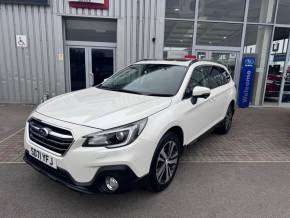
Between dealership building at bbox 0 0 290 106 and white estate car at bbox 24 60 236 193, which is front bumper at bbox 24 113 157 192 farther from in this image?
dealership building at bbox 0 0 290 106

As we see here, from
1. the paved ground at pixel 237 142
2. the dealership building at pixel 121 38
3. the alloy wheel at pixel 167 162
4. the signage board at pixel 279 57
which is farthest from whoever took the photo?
the signage board at pixel 279 57

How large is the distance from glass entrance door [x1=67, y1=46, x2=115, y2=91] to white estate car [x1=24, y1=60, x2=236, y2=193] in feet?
16.3

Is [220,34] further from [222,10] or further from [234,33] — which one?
[222,10]

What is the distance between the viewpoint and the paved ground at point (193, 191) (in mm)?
2514

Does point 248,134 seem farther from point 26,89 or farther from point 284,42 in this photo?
point 26,89

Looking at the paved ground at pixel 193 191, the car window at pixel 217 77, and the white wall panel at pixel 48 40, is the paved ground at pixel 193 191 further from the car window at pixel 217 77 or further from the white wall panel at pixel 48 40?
the white wall panel at pixel 48 40

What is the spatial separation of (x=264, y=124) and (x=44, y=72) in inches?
298

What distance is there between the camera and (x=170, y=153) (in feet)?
9.51

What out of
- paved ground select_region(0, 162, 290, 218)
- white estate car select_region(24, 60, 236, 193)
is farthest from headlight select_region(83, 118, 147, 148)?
paved ground select_region(0, 162, 290, 218)

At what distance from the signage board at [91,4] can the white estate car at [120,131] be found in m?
5.05

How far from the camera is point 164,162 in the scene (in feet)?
9.20

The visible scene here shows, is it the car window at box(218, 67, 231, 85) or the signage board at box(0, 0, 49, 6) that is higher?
the signage board at box(0, 0, 49, 6)

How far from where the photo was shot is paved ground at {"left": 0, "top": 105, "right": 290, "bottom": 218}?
2514 millimetres

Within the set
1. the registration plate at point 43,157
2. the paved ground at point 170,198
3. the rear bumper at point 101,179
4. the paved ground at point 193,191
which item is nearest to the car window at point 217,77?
the paved ground at point 193,191
